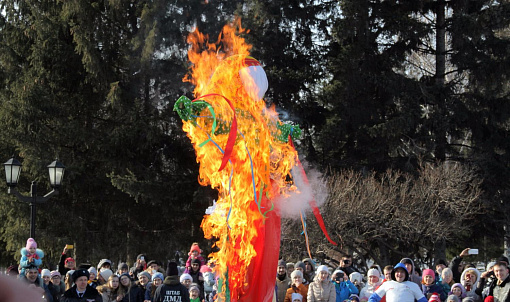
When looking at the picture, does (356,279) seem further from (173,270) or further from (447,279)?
(173,270)

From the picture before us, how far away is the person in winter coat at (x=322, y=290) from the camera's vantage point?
397 inches

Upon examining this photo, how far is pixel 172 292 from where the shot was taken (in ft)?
29.8

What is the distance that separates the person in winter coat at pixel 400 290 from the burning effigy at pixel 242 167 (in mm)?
1261

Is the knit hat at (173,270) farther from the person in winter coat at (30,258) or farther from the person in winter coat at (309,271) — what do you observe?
the person in winter coat at (309,271)

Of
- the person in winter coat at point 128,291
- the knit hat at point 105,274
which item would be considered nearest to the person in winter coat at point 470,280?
the person in winter coat at point 128,291

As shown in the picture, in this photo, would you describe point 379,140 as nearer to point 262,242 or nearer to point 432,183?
point 432,183

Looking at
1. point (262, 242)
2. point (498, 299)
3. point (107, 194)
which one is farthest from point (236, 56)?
point (107, 194)

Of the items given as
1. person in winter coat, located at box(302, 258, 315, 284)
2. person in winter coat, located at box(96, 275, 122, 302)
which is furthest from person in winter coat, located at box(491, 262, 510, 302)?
person in winter coat, located at box(96, 275, 122, 302)

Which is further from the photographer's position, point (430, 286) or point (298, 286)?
point (298, 286)


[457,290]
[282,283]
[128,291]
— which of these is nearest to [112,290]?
[128,291]

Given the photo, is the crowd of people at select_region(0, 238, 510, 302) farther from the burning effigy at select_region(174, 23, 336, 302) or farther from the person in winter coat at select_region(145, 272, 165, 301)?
the burning effigy at select_region(174, 23, 336, 302)

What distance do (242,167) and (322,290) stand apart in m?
3.06

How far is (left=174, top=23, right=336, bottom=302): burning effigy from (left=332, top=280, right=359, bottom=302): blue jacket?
284cm

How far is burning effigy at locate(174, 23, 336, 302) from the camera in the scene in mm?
7828
